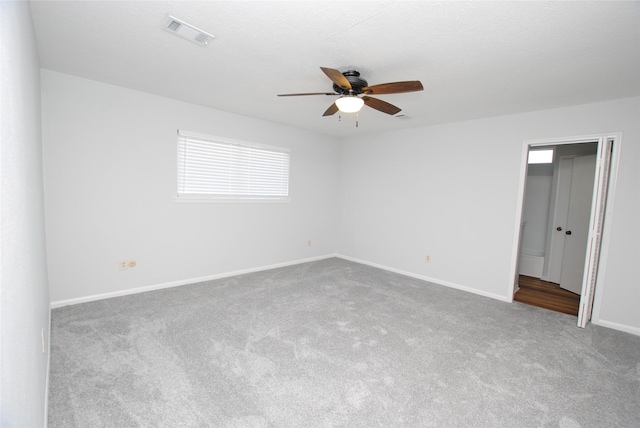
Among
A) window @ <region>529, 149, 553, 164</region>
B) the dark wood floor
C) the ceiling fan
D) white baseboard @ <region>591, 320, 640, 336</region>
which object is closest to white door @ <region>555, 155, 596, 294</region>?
the dark wood floor

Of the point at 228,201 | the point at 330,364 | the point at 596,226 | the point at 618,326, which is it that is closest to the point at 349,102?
the point at 330,364

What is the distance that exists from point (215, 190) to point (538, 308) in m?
4.64

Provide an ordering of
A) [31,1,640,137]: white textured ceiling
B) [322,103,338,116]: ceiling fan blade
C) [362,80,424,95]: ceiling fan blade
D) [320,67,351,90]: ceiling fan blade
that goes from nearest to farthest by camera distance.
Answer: [31,1,640,137]: white textured ceiling, [320,67,351,90]: ceiling fan blade, [362,80,424,95]: ceiling fan blade, [322,103,338,116]: ceiling fan blade

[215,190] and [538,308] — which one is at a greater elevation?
[215,190]

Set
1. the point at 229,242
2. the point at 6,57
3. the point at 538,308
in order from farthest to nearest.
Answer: the point at 229,242 < the point at 538,308 < the point at 6,57

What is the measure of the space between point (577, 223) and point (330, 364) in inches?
179

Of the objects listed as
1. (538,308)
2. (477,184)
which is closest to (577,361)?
(538,308)

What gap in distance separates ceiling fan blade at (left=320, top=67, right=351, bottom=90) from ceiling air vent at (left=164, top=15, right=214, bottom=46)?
89cm

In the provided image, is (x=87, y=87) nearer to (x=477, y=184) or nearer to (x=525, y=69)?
(x=525, y=69)

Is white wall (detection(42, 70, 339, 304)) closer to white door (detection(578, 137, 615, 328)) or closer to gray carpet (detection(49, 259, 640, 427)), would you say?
gray carpet (detection(49, 259, 640, 427))

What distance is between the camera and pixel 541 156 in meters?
5.22

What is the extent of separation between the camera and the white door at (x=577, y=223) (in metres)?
4.34

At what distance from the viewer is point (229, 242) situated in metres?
4.54

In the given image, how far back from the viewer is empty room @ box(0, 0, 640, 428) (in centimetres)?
183
